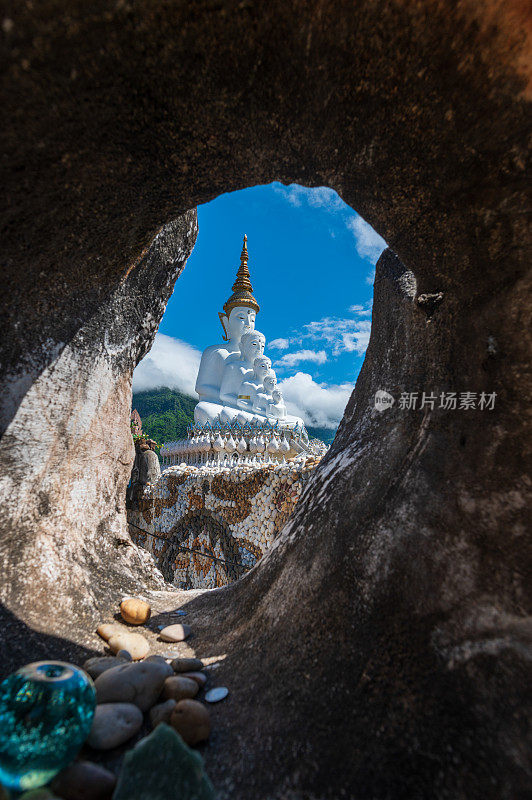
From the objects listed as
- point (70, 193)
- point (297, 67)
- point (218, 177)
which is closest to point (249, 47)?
point (297, 67)

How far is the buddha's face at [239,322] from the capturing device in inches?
473

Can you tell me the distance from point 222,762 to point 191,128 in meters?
1.29

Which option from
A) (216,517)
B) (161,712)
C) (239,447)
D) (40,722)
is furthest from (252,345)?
(40,722)

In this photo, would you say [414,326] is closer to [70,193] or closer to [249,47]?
[249,47]

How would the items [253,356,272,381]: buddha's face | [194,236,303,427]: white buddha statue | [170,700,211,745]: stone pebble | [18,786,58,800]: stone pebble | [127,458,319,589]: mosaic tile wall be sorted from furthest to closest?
1. [253,356,272,381]: buddha's face
2. [194,236,303,427]: white buddha statue
3. [127,458,319,589]: mosaic tile wall
4. [170,700,211,745]: stone pebble
5. [18,786,58,800]: stone pebble

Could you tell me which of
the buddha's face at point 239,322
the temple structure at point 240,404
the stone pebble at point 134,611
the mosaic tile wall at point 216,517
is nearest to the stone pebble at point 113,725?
the stone pebble at point 134,611

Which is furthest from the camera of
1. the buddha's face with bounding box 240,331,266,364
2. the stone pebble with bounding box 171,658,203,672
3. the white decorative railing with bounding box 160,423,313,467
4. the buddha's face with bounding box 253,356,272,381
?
the buddha's face with bounding box 240,331,266,364

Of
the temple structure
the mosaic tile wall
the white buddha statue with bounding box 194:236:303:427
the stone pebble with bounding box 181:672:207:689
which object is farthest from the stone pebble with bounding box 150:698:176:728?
the white buddha statue with bounding box 194:236:303:427

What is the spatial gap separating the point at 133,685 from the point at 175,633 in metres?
0.55

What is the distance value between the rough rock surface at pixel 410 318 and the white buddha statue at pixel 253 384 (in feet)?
29.7

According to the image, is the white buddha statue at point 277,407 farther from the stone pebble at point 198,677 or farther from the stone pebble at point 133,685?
the stone pebble at point 133,685

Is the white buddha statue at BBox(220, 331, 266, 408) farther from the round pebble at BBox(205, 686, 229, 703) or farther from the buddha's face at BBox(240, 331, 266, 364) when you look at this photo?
the round pebble at BBox(205, 686, 229, 703)

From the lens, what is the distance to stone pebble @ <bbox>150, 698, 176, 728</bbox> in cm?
84

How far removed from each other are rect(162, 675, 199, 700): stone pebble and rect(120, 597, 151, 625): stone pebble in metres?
0.56
